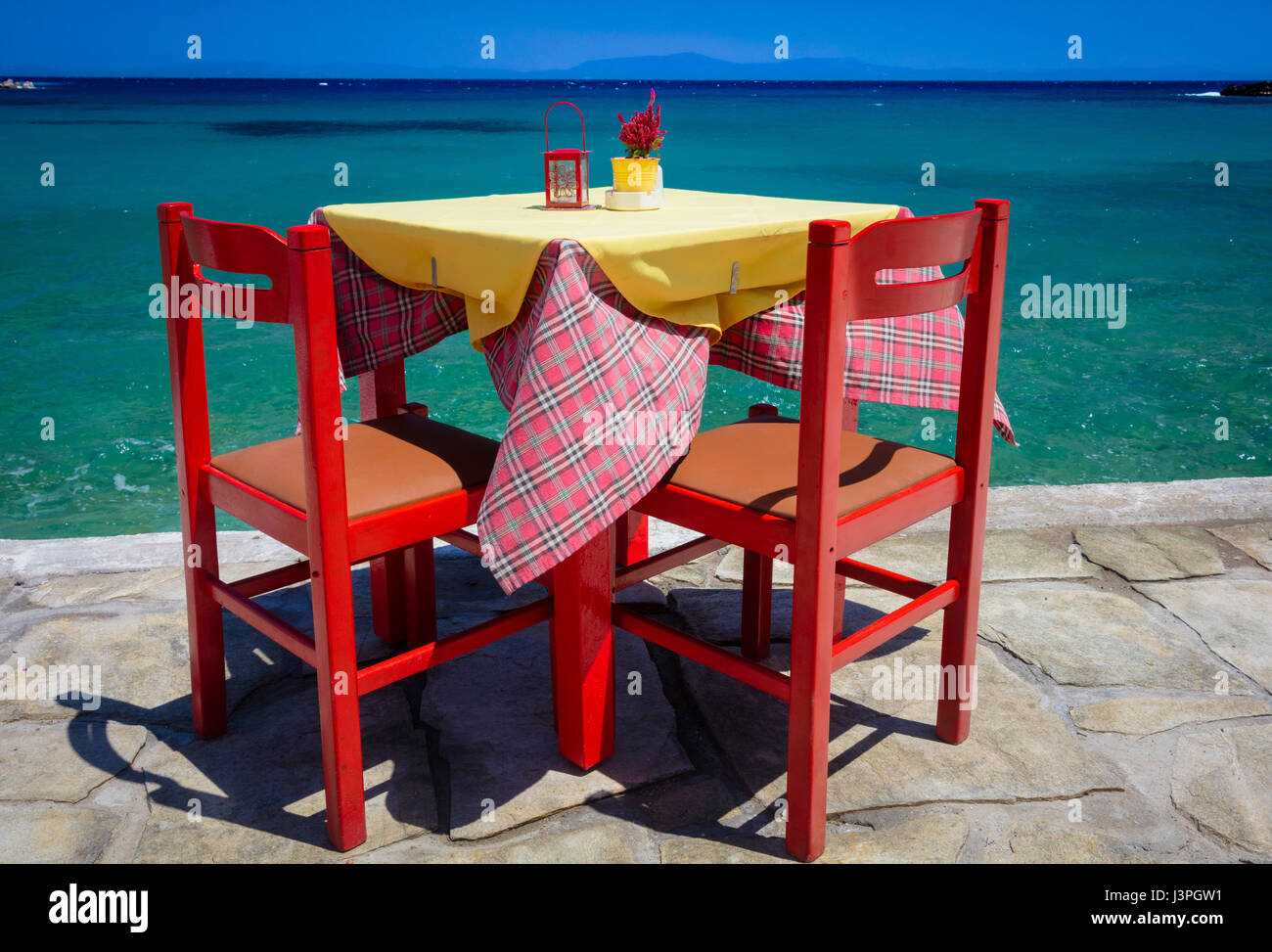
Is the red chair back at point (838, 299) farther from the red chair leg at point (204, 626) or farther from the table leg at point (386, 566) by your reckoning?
the red chair leg at point (204, 626)

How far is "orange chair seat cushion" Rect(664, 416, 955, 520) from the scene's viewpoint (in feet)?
6.02

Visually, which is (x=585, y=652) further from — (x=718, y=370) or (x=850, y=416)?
(x=718, y=370)

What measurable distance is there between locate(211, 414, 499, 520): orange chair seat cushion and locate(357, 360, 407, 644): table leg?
0.24 meters

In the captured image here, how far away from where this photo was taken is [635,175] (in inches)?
88.7

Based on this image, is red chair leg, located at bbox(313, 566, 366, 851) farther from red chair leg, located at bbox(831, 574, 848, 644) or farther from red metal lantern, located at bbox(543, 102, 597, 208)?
red chair leg, located at bbox(831, 574, 848, 644)

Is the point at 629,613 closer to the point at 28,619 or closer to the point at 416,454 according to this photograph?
the point at 416,454

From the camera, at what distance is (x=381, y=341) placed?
7.22 feet

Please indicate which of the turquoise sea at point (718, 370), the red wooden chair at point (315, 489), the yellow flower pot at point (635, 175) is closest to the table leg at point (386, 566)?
the red wooden chair at point (315, 489)

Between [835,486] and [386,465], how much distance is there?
2.65ft

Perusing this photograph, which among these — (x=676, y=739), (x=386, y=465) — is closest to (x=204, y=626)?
(x=386, y=465)

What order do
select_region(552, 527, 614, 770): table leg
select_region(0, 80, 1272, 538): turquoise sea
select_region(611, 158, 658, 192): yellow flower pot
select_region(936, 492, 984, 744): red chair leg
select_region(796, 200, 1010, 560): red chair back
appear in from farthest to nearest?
select_region(0, 80, 1272, 538): turquoise sea, select_region(611, 158, 658, 192): yellow flower pot, select_region(936, 492, 984, 744): red chair leg, select_region(552, 527, 614, 770): table leg, select_region(796, 200, 1010, 560): red chair back

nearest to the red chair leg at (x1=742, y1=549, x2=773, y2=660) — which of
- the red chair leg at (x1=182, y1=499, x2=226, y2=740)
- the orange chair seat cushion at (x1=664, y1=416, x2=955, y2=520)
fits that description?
the orange chair seat cushion at (x1=664, y1=416, x2=955, y2=520)

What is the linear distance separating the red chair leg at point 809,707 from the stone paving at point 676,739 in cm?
7

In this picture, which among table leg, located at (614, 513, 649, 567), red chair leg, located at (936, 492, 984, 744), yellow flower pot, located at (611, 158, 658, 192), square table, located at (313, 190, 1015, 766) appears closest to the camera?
square table, located at (313, 190, 1015, 766)
